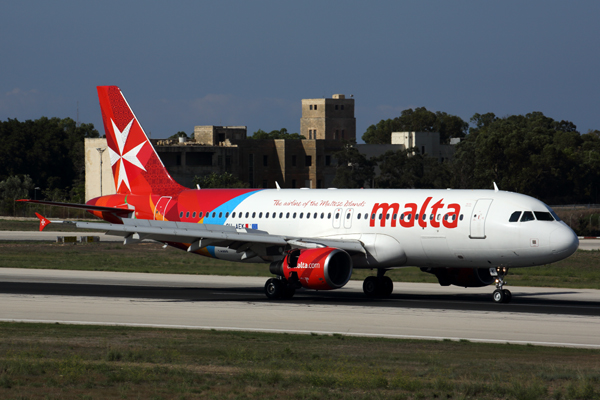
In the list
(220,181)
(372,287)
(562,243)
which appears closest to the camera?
(562,243)

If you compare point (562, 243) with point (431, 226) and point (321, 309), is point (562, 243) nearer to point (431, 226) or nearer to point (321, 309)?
point (431, 226)

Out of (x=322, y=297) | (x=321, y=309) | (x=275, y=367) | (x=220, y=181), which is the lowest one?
(x=322, y=297)

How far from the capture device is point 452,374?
16.9 m

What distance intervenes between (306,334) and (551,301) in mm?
13413

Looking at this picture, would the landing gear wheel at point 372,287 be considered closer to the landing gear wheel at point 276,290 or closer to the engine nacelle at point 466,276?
the engine nacelle at point 466,276

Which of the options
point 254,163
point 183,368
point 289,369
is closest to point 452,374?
point 289,369

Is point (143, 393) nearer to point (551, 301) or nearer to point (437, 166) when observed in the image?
point (551, 301)

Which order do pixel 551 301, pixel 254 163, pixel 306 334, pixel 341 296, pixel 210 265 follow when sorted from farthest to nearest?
1. pixel 254 163
2. pixel 210 265
3. pixel 341 296
4. pixel 551 301
5. pixel 306 334

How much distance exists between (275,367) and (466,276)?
17924 mm

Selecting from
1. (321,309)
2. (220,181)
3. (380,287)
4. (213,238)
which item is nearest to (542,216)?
(380,287)

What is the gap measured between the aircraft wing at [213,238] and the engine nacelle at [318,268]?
832mm

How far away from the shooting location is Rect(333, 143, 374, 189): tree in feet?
483

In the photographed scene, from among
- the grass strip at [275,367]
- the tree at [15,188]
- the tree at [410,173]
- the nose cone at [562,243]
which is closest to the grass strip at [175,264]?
the nose cone at [562,243]

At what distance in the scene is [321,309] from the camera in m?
29.9
